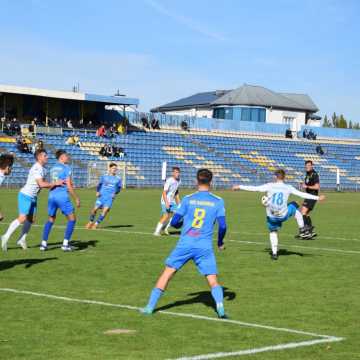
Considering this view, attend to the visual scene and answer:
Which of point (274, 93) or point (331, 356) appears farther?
point (274, 93)

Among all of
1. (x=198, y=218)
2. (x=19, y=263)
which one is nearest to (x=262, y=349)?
(x=198, y=218)

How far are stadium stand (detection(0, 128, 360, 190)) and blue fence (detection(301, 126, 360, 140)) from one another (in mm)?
2702

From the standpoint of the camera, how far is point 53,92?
2334 inches

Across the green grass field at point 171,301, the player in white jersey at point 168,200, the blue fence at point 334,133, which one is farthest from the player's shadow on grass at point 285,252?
the blue fence at point 334,133

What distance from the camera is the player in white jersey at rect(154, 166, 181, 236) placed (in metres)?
21.7

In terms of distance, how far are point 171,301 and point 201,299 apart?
0.49m

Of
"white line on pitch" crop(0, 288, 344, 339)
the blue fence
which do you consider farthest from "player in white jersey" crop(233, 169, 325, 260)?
the blue fence

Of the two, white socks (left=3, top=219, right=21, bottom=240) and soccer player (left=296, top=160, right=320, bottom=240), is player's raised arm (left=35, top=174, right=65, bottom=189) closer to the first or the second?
white socks (left=3, top=219, right=21, bottom=240)

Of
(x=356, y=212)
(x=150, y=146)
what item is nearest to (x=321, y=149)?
(x=150, y=146)

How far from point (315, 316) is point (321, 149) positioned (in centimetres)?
6608

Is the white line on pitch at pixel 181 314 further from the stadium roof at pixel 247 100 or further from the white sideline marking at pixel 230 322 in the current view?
the stadium roof at pixel 247 100

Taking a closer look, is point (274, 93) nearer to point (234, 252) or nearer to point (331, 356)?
point (234, 252)

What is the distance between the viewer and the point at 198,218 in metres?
9.93

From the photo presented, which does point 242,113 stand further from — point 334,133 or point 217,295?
point 217,295
